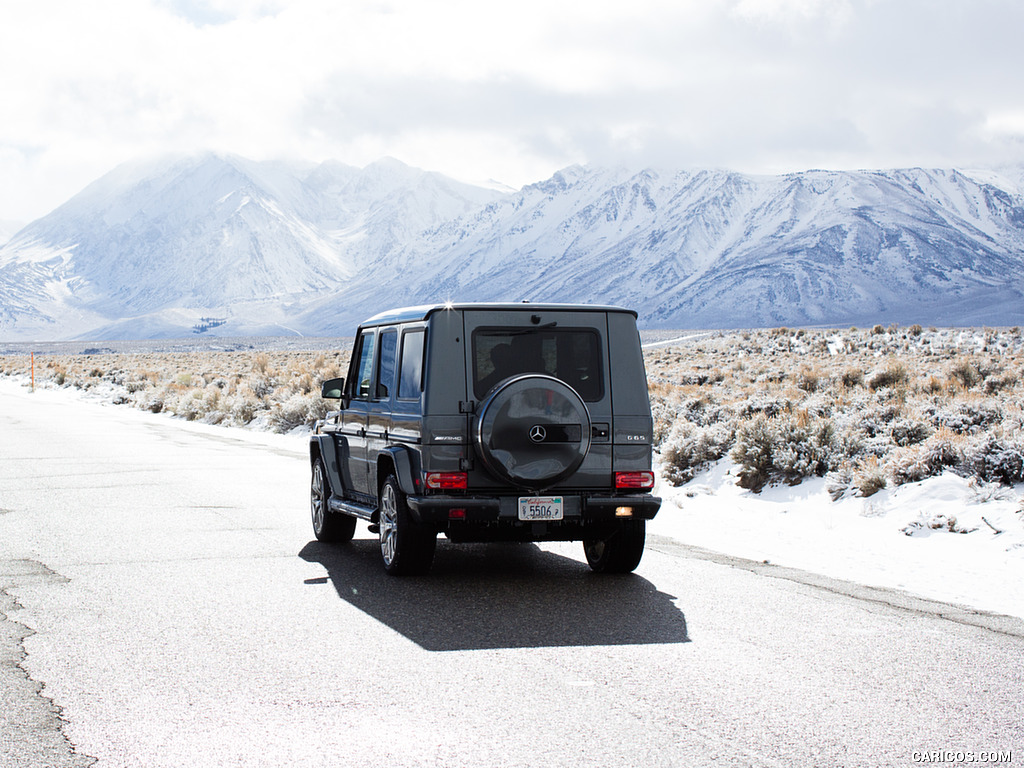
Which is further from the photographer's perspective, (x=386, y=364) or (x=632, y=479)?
(x=386, y=364)

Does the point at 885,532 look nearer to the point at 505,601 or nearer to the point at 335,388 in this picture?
the point at 505,601

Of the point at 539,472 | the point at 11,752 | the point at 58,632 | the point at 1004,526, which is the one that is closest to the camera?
the point at 11,752

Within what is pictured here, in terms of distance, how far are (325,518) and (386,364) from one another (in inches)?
74.0

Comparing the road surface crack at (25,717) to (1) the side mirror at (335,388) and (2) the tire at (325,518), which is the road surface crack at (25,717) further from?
(1) the side mirror at (335,388)

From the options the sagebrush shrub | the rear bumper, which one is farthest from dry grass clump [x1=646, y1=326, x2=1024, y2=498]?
the rear bumper

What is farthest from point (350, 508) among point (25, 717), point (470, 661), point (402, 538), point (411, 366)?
point (25, 717)

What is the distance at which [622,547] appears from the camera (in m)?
8.54

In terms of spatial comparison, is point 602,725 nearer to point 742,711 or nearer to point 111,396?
point 742,711

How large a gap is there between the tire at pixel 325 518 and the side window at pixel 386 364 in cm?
155

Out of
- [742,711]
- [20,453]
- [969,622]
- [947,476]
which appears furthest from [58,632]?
[20,453]

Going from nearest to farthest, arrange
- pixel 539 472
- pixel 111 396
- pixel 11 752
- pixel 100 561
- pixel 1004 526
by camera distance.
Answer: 1. pixel 11 752
2. pixel 539 472
3. pixel 100 561
4. pixel 1004 526
5. pixel 111 396

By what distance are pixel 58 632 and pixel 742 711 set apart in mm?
3885

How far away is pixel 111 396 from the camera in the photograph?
42156mm

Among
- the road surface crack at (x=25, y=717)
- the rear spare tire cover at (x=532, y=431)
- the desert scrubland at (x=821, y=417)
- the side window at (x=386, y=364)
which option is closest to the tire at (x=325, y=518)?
the side window at (x=386, y=364)
